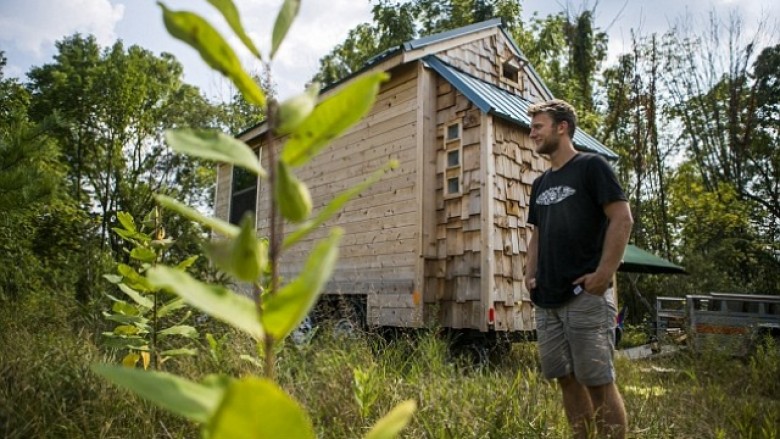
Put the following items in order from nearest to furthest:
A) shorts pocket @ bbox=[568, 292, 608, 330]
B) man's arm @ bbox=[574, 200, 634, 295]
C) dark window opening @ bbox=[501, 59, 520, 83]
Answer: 1. man's arm @ bbox=[574, 200, 634, 295]
2. shorts pocket @ bbox=[568, 292, 608, 330]
3. dark window opening @ bbox=[501, 59, 520, 83]

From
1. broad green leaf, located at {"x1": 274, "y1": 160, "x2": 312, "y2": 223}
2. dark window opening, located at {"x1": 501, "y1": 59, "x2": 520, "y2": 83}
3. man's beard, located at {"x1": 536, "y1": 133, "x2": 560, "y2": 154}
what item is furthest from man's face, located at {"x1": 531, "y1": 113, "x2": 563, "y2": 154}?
dark window opening, located at {"x1": 501, "y1": 59, "x2": 520, "y2": 83}

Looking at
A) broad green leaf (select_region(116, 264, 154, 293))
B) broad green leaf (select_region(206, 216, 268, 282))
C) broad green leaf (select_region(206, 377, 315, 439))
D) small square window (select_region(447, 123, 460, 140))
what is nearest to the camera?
broad green leaf (select_region(206, 377, 315, 439))

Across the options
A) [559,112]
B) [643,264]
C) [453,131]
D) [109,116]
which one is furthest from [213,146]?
[109,116]

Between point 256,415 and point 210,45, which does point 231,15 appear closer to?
point 210,45

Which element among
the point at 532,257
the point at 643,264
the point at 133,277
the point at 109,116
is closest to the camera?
the point at 133,277

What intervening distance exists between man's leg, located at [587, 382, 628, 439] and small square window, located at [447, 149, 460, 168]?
484cm

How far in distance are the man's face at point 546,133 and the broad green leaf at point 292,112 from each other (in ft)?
9.39

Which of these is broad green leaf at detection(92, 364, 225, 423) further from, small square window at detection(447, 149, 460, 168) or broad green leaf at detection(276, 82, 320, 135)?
small square window at detection(447, 149, 460, 168)

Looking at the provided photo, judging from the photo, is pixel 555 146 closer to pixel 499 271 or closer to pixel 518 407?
pixel 518 407

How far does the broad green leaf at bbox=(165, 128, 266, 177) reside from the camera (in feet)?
1.53

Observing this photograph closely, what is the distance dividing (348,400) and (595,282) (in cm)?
154

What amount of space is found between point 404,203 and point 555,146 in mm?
4322

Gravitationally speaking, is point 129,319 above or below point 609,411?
A: above

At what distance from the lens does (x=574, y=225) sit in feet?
9.35
